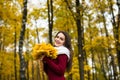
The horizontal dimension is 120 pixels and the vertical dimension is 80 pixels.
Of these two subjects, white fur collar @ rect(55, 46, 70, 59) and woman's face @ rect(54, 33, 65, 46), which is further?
woman's face @ rect(54, 33, 65, 46)

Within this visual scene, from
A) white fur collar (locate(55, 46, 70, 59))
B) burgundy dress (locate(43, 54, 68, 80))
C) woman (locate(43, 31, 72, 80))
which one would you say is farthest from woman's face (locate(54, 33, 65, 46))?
burgundy dress (locate(43, 54, 68, 80))

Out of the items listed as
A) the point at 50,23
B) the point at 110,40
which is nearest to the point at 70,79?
the point at 50,23

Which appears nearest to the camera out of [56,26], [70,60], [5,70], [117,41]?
[70,60]

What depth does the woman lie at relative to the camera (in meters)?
4.10

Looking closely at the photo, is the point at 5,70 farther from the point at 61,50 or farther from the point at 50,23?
the point at 61,50

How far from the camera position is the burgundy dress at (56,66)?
161 inches

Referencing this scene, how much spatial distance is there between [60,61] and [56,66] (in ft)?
0.39

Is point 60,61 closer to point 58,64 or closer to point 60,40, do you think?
point 58,64

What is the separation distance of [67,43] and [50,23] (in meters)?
16.9

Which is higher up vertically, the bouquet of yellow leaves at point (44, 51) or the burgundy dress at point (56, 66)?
the bouquet of yellow leaves at point (44, 51)

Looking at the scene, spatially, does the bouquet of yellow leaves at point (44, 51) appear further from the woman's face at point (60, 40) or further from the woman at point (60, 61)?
the woman's face at point (60, 40)

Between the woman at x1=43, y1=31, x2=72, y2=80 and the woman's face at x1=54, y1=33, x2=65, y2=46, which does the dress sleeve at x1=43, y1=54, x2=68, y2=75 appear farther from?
the woman's face at x1=54, y1=33, x2=65, y2=46

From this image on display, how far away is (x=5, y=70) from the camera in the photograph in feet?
95.1

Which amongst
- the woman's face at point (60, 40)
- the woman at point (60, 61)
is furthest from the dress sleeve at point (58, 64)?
the woman's face at point (60, 40)
